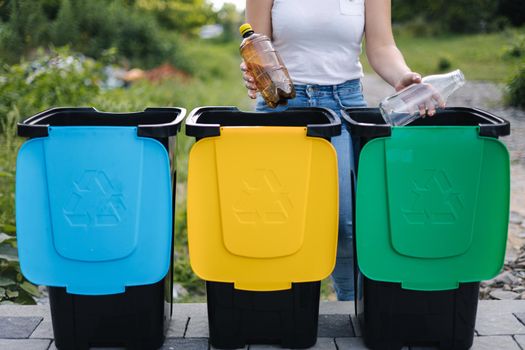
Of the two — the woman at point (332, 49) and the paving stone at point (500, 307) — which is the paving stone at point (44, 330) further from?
the paving stone at point (500, 307)

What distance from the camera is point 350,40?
280cm

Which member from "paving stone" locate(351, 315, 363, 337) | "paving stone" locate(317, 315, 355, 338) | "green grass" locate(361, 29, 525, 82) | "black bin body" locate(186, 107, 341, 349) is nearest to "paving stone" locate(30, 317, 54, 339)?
"black bin body" locate(186, 107, 341, 349)

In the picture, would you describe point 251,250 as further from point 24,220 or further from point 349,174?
point 24,220

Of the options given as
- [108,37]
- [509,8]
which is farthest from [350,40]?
[509,8]

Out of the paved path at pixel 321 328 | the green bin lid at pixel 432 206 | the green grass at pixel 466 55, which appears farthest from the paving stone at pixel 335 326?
the green grass at pixel 466 55

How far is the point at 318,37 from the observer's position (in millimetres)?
2762

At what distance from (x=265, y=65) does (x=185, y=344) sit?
112 centimetres

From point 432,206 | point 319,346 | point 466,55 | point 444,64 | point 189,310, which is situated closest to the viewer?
point 432,206

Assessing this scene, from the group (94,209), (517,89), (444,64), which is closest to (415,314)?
(94,209)

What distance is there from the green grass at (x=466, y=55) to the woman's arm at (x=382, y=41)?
10.2 metres

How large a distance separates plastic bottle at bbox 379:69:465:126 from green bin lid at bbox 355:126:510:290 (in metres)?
0.18

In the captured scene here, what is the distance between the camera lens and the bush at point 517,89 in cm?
970

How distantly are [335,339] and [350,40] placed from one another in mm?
1183

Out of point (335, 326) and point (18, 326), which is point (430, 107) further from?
point (18, 326)
